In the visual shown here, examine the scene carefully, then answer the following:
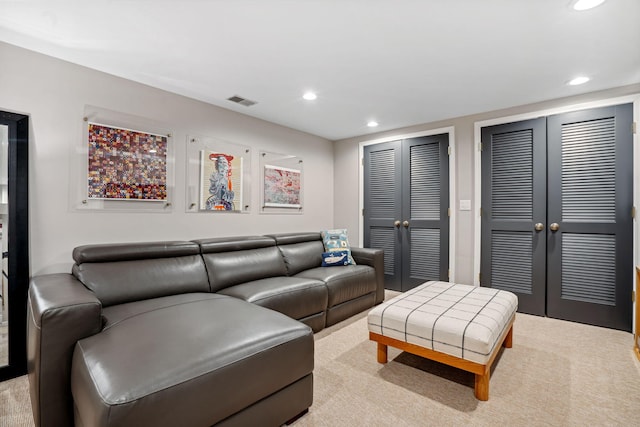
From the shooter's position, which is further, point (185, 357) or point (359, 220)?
point (359, 220)

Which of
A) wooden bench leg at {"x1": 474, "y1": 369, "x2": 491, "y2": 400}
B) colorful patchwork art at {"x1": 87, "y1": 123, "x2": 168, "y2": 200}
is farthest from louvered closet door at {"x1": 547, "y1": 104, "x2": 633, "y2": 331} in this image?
colorful patchwork art at {"x1": 87, "y1": 123, "x2": 168, "y2": 200}

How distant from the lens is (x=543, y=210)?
10.4ft

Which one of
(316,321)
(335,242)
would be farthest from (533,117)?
(316,321)

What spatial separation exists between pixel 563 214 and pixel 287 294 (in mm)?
2876

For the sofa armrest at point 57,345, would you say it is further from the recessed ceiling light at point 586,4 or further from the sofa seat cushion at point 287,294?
the recessed ceiling light at point 586,4

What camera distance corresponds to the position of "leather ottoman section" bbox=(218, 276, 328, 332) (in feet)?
7.86

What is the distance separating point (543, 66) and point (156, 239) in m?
3.63

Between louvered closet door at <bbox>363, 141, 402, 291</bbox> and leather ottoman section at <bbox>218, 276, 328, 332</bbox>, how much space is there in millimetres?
1703

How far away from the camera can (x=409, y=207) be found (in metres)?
4.08

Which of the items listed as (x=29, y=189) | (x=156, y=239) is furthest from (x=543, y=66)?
(x=29, y=189)

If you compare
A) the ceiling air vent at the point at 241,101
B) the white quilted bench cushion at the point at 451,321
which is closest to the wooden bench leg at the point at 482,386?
the white quilted bench cushion at the point at 451,321

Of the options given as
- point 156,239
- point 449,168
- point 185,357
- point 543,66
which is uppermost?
point 543,66

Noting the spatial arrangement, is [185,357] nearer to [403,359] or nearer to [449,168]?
[403,359]

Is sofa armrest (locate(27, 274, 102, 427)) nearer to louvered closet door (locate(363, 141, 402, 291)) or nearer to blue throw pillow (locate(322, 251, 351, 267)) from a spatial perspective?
blue throw pillow (locate(322, 251, 351, 267))
